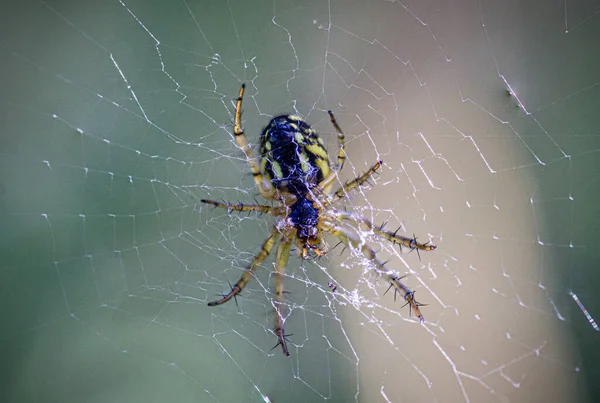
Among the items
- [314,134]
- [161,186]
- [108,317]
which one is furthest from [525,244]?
[108,317]

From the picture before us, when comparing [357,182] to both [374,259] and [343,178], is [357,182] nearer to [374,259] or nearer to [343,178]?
[374,259]

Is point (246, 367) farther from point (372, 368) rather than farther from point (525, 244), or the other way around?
point (525, 244)

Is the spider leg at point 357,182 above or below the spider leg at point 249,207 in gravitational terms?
above

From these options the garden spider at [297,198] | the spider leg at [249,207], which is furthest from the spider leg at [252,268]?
A: the spider leg at [249,207]

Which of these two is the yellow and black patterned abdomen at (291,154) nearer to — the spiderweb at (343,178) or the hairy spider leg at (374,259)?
the hairy spider leg at (374,259)

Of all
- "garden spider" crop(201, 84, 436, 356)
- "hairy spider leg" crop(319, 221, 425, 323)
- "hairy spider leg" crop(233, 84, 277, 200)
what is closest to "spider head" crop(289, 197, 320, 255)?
"garden spider" crop(201, 84, 436, 356)
